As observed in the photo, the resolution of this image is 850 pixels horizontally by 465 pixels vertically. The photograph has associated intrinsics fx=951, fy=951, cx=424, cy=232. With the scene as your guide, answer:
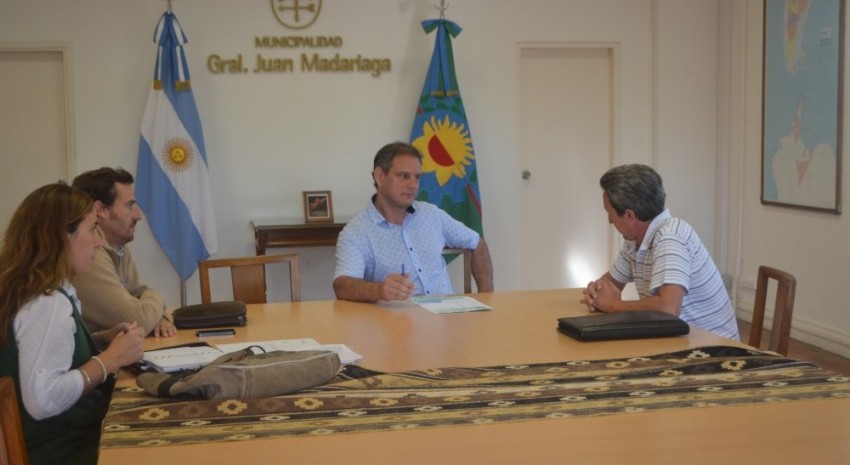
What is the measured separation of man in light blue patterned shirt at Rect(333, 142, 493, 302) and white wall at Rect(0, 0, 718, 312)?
7.41 feet

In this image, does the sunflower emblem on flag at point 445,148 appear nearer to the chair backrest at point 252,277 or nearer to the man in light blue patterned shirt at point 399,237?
the man in light blue patterned shirt at point 399,237

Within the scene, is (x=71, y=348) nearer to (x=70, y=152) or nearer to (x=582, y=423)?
(x=582, y=423)

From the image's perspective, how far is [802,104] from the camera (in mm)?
5555

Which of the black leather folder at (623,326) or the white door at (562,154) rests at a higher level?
the white door at (562,154)

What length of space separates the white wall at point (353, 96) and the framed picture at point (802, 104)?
27.3 inches

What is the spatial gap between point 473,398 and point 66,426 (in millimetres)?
991

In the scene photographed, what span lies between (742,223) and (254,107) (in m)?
3.30

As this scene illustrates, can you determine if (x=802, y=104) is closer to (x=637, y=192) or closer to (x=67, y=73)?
(x=637, y=192)

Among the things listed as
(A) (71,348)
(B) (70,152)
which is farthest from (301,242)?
(A) (71,348)

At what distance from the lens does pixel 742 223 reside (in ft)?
20.9

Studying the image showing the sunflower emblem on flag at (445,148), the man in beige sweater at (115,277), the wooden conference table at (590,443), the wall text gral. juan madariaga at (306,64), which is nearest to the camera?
the wooden conference table at (590,443)

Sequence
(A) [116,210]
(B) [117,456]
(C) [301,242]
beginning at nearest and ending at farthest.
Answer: (B) [117,456]
(A) [116,210]
(C) [301,242]

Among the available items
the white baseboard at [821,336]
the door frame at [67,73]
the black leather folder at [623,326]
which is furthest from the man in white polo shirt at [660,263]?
the door frame at [67,73]

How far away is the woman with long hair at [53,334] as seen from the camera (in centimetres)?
214
